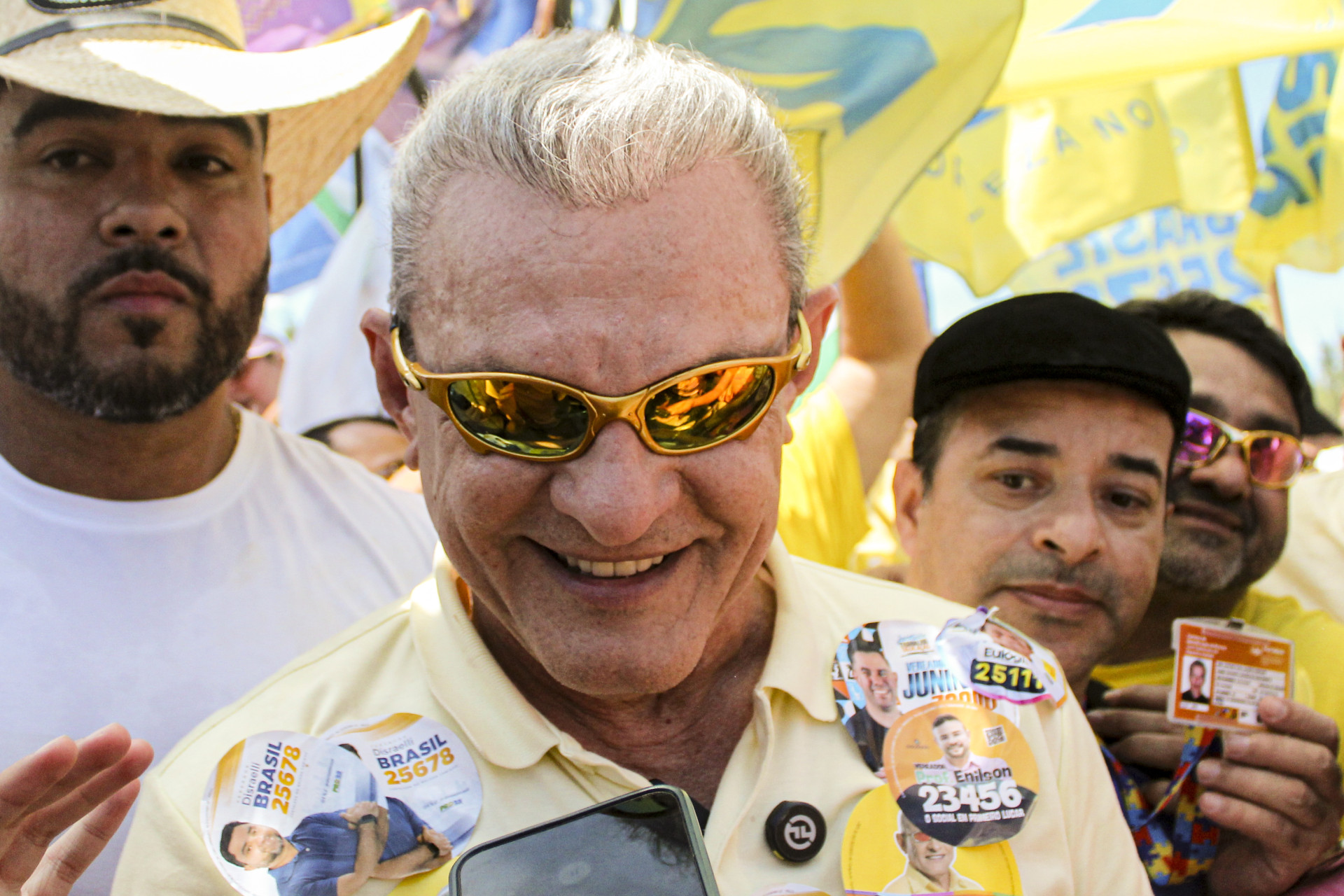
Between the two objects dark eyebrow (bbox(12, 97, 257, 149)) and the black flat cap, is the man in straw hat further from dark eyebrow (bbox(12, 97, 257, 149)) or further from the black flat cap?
the black flat cap

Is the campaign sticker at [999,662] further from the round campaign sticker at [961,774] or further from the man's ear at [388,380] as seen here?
the man's ear at [388,380]

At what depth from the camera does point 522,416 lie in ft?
4.30

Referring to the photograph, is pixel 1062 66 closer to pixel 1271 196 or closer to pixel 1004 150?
pixel 1004 150

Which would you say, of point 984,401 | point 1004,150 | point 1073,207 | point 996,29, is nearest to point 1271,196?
point 1073,207

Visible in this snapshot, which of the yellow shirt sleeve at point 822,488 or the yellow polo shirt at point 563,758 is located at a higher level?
the yellow polo shirt at point 563,758

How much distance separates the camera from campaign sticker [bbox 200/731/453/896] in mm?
1319

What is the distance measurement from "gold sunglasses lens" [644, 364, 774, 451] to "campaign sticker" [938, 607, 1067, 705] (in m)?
0.55

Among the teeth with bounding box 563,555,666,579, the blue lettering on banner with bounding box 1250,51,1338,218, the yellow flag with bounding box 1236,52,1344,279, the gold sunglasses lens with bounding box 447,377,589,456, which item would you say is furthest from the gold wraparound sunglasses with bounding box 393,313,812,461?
the blue lettering on banner with bounding box 1250,51,1338,218

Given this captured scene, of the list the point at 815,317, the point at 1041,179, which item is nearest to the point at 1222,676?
the point at 815,317

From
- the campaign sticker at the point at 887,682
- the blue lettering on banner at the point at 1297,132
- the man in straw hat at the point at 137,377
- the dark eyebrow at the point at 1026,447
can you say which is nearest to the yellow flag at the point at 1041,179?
the blue lettering on banner at the point at 1297,132

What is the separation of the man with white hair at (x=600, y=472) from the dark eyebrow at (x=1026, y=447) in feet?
2.79

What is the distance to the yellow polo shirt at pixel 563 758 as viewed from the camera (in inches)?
55.1

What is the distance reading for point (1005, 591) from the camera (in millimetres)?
2365

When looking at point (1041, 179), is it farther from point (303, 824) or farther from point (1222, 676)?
point (303, 824)
